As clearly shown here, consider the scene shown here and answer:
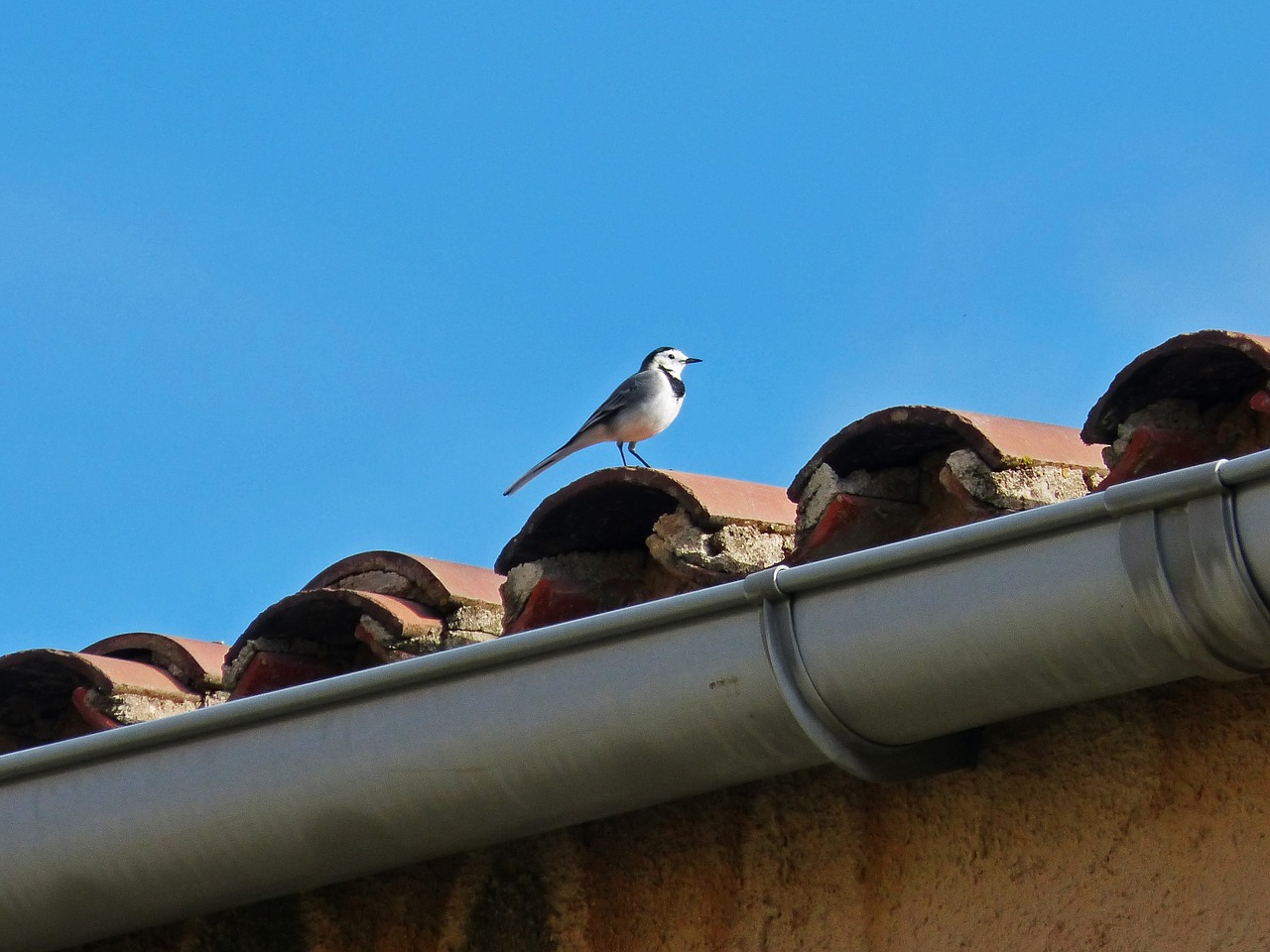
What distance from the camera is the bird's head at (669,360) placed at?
861cm

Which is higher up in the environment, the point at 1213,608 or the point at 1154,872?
the point at 1213,608

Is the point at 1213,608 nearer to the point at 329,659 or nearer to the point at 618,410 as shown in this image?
the point at 329,659

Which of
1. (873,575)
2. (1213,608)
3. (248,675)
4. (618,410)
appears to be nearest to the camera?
(1213,608)

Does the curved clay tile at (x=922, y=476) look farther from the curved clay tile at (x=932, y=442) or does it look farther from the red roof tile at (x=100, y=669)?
the red roof tile at (x=100, y=669)

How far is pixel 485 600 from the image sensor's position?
3.75m

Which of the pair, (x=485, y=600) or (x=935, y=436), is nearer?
(x=935, y=436)

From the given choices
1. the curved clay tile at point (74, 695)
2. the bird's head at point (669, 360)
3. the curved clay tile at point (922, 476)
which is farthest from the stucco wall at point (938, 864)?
the bird's head at point (669, 360)

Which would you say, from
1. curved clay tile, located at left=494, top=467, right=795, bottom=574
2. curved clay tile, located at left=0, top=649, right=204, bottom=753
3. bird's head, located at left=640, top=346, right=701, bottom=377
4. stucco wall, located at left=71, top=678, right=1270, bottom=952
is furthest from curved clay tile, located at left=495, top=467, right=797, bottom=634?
bird's head, located at left=640, top=346, right=701, bottom=377

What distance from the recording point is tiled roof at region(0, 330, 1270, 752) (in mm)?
2926

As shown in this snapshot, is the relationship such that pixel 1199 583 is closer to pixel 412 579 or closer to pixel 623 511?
pixel 623 511

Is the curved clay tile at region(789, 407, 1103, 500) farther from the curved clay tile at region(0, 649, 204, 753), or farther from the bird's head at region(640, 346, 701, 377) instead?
the bird's head at region(640, 346, 701, 377)

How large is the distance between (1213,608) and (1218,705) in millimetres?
380

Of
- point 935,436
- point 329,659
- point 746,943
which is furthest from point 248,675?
point 935,436

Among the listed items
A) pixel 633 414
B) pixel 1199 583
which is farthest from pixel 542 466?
pixel 1199 583
